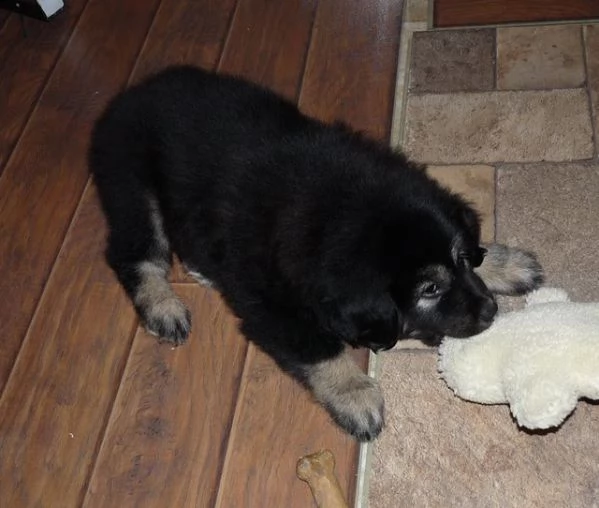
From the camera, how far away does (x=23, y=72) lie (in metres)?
3.72

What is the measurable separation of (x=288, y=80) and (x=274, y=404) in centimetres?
142

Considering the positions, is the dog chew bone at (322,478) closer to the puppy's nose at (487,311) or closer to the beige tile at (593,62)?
the puppy's nose at (487,311)

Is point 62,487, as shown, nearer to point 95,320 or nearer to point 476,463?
point 95,320

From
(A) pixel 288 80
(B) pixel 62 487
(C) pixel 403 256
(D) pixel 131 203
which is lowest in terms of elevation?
(B) pixel 62 487

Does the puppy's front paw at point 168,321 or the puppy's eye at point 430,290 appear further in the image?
the puppy's front paw at point 168,321

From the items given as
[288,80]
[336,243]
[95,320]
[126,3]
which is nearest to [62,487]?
[95,320]

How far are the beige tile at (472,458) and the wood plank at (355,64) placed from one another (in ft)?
3.67

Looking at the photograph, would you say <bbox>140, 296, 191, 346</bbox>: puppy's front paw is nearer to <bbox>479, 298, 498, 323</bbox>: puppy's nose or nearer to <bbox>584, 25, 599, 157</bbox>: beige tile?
<bbox>479, 298, 498, 323</bbox>: puppy's nose

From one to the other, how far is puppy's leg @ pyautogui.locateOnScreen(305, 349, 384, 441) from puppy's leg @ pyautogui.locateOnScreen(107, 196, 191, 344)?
1.77 feet

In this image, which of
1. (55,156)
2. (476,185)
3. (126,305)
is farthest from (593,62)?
(55,156)

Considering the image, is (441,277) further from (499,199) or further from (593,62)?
(593,62)

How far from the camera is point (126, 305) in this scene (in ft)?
9.45

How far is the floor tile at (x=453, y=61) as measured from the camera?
3205 millimetres

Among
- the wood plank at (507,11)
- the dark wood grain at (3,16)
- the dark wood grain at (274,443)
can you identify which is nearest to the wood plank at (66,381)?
the dark wood grain at (274,443)
